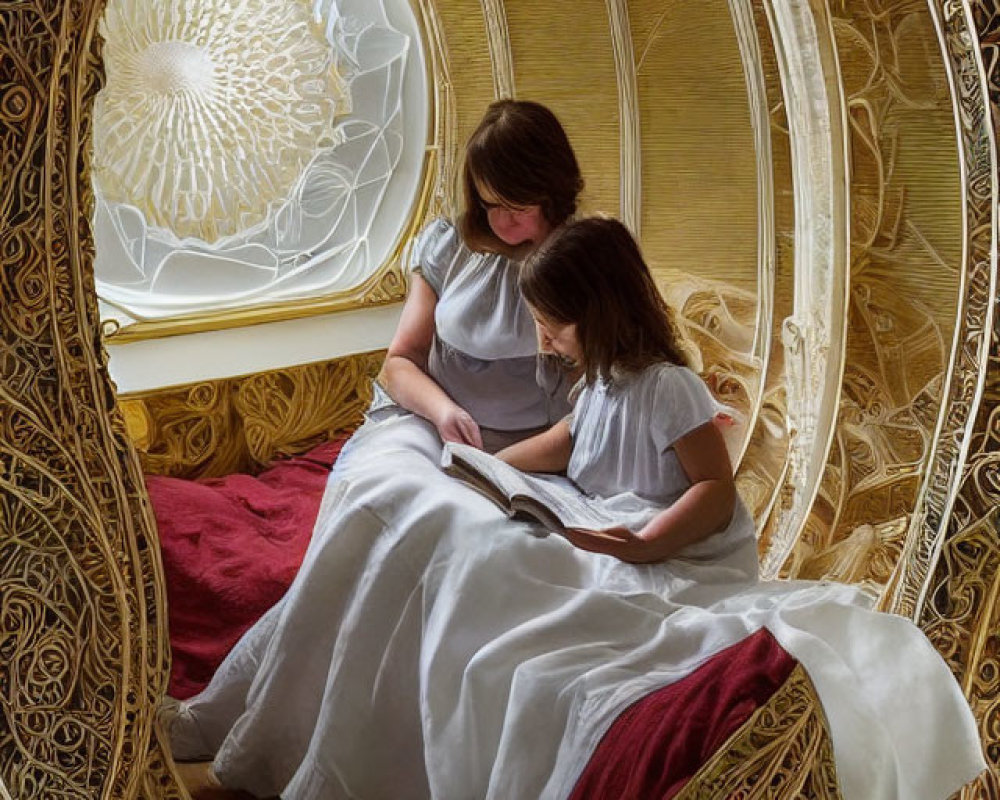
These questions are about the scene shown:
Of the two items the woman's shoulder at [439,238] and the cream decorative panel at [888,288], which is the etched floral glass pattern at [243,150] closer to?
the woman's shoulder at [439,238]

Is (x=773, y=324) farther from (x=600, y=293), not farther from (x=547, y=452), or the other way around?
(x=600, y=293)

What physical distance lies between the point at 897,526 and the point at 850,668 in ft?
2.31

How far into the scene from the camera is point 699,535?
1.77m

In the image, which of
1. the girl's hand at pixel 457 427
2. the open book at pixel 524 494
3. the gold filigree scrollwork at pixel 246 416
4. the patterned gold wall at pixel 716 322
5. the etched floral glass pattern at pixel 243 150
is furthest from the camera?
the etched floral glass pattern at pixel 243 150

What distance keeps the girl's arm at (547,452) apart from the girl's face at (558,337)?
7.4 inches

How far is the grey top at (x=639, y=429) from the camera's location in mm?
1799

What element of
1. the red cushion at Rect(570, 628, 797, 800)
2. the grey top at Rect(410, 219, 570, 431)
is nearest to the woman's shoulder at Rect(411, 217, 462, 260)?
the grey top at Rect(410, 219, 570, 431)

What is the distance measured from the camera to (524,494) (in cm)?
172

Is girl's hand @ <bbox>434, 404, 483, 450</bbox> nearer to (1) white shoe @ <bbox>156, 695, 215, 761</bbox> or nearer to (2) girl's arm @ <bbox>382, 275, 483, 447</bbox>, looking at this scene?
(2) girl's arm @ <bbox>382, 275, 483, 447</bbox>

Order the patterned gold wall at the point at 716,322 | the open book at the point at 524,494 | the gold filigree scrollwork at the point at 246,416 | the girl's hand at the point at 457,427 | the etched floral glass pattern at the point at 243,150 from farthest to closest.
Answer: the etched floral glass pattern at the point at 243,150, the gold filigree scrollwork at the point at 246,416, the girl's hand at the point at 457,427, the open book at the point at 524,494, the patterned gold wall at the point at 716,322

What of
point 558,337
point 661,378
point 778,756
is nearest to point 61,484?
point 558,337

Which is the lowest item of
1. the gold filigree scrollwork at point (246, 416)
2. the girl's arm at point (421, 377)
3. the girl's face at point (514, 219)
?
the gold filigree scrollwork at point (246, 416)

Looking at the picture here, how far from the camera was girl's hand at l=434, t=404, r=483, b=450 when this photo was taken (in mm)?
2080

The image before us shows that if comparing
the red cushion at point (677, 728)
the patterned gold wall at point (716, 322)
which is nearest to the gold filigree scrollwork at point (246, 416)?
the patterned gold wall at point (716, 322)
